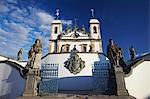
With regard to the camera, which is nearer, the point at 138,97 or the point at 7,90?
the point at 138,97

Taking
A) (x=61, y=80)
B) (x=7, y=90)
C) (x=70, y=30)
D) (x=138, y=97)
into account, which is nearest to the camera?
(x=138, y=97)

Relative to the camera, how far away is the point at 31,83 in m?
9.11

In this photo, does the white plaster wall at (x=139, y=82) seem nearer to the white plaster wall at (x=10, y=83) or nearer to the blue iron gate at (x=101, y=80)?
the blue iron gate at (x=101, y=80)

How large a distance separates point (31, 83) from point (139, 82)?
677 centimetres

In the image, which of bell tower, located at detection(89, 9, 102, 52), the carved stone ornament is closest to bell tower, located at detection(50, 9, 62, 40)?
bell tower, located at detection(89, 9, 102, 52)

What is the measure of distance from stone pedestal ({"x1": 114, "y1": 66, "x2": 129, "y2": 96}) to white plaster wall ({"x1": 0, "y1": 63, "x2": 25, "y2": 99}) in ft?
19.4

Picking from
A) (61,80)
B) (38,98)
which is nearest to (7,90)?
(38,98)

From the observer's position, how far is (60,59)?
1703 cm

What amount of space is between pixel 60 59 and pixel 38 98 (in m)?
9.15

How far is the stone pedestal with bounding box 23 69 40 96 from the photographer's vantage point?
872 cm

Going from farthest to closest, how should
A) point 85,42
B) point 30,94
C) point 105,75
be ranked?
point 85,42 → point 105,75 → point 30,94

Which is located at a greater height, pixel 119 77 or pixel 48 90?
pixel 119 77

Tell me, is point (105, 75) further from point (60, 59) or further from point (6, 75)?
point (6, 75)

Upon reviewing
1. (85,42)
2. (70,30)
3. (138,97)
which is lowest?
(138,97)
